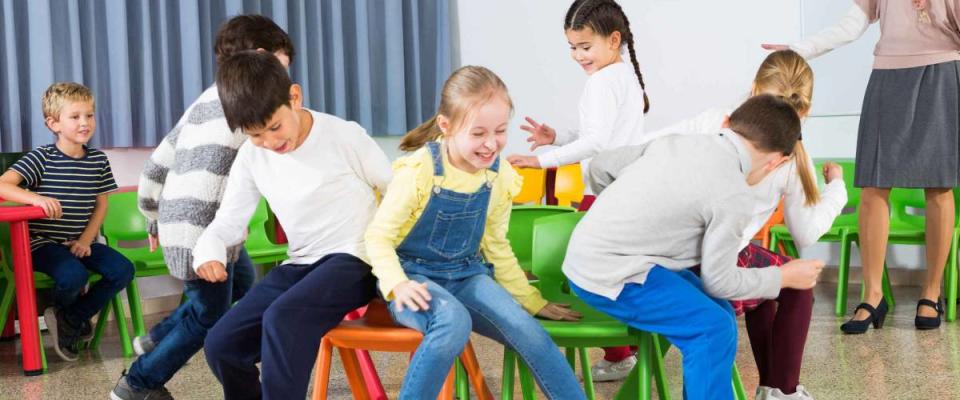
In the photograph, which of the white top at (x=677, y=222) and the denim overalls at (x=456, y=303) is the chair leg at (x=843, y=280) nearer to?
the white top at (x=677, y=222)

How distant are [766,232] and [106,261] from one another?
2.61 metres

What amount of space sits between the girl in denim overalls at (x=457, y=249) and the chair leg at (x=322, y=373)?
237mm

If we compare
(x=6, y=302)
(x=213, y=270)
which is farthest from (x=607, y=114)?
(x=6, y=302)

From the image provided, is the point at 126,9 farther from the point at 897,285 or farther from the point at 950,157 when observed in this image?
the point at 897,285

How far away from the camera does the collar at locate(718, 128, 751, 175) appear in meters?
2.17

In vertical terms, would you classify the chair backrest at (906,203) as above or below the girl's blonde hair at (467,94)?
below

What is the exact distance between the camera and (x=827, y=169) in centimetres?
258

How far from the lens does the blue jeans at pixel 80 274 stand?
3.63m

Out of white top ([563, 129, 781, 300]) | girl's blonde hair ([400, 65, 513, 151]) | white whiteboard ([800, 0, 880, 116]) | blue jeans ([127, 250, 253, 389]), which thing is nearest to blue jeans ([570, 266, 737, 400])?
white top ([563, 129, 781, 300])

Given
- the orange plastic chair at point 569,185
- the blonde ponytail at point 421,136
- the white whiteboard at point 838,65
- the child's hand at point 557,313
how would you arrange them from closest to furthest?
1. the child's hand at point 557,313
2. the blonde ponytail at point 421,136
3. the orange plastic chair at point 569,185
4. the white whiteboard at point 838,65

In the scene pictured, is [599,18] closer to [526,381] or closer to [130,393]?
Result: [526,381]

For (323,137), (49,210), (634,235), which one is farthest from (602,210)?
(49,210)

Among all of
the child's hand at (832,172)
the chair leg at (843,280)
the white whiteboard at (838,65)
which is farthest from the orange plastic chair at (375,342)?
the white whiteboard at (838,65)

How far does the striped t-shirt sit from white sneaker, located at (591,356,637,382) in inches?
74.3
